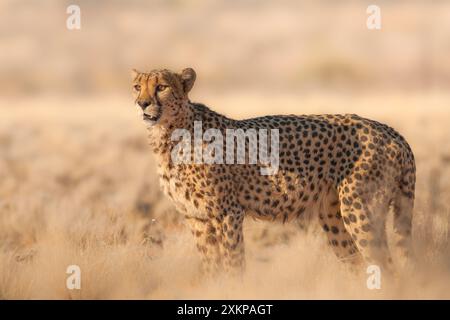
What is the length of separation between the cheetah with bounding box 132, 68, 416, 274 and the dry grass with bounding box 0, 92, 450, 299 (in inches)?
10.9

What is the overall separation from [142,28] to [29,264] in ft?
162

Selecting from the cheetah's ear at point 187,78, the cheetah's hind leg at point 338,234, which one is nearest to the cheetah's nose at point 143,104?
the cheetah's ear at point 187,78

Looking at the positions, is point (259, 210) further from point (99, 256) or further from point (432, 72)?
point (432, 72)

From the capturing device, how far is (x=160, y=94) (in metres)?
6.08

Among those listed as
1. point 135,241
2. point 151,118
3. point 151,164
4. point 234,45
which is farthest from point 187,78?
point 234,45

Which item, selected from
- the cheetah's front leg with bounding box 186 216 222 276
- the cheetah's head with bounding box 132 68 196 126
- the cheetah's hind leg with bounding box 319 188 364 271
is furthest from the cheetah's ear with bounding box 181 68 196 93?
the cheetah's hind leg with bounding box 319 188 364 271

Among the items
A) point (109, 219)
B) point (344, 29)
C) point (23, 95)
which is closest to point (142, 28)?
point (344, 29)

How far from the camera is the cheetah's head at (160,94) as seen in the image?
602 cm

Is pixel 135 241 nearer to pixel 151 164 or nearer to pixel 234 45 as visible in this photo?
pixel 151 164

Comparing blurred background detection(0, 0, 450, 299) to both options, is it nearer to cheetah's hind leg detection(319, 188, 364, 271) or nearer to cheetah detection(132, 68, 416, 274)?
cheetah's hind leg detection(319, 188, 364, 271)

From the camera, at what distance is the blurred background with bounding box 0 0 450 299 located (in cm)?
631

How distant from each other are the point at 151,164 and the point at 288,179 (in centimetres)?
656

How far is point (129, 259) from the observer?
6598 mm

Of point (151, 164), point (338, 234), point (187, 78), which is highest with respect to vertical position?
point (187, 78)
